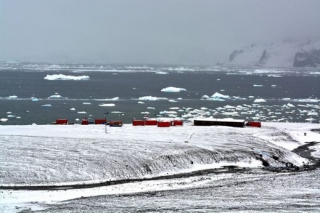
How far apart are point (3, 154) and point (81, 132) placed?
10.9 metres

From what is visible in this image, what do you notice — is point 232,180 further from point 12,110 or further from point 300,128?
point 12,110

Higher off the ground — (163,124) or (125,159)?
(163,124)

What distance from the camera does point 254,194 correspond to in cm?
3884

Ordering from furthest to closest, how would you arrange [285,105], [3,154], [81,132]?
[285,105], [81,132], [3,154]

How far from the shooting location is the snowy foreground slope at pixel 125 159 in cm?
4084

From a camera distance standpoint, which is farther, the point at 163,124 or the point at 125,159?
the point at 163,124

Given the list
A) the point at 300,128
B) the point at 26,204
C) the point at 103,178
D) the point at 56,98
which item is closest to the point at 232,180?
the point at 103,178

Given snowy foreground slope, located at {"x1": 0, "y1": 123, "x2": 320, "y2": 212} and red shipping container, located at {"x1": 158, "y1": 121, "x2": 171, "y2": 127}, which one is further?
red shipping container, located at {"x1": 158, "y1": 121, "x2": 171, "y2": 127}

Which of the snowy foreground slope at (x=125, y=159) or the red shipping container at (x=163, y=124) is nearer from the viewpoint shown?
the snowy foreground slope at (x=125, y=159)

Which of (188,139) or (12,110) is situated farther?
(12,110)

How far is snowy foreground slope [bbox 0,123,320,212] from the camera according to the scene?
40844 millimetres

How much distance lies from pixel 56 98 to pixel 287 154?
69.1 meters

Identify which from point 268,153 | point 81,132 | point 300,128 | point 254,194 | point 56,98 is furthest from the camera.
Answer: point 56,98

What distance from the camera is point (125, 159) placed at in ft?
157
